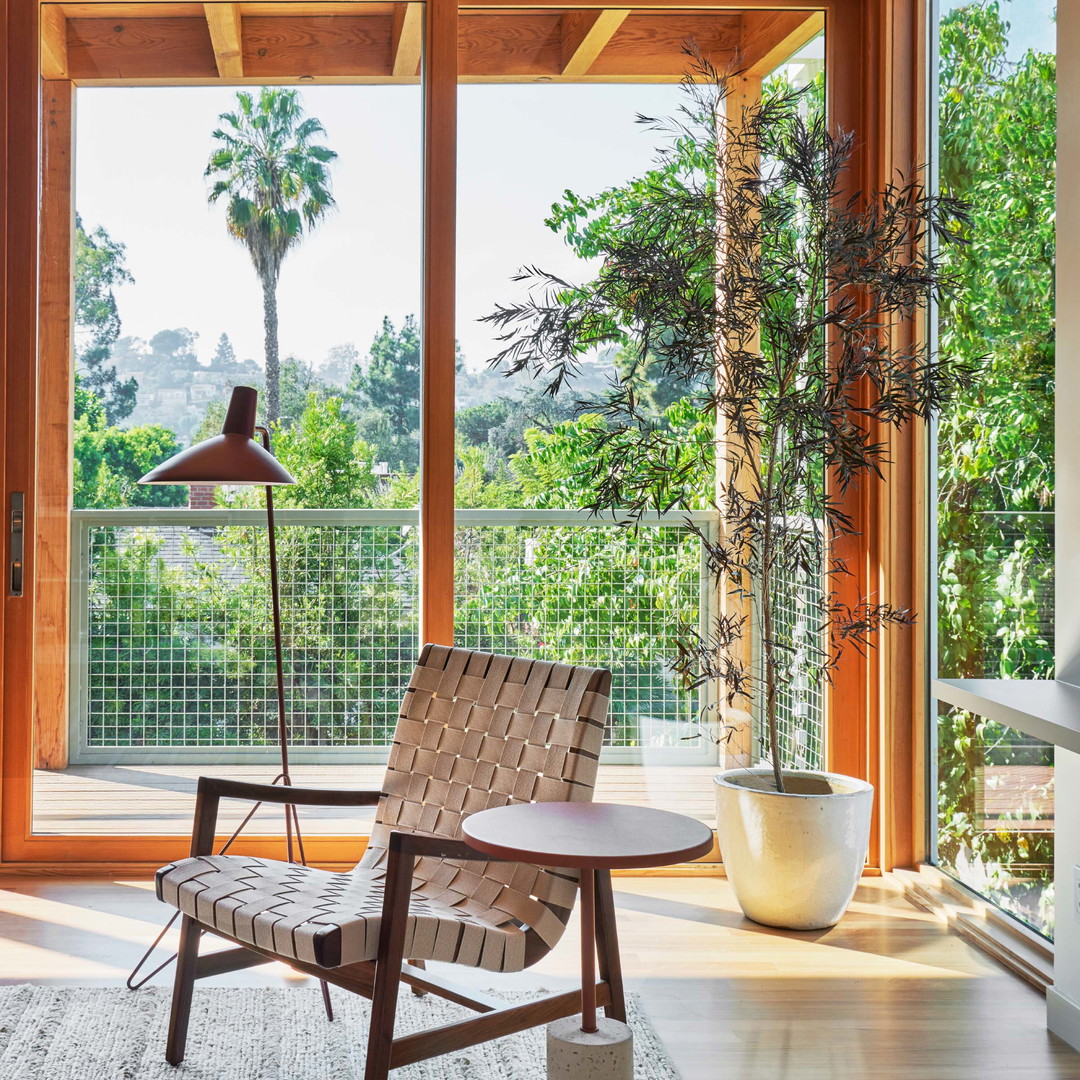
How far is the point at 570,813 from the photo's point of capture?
82.7 inches

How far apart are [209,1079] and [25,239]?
102 inches

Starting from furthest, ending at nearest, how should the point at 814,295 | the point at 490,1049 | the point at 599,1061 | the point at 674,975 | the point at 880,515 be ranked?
the point at 880,515, the point at 814,295, the point at 674,975, the point at 490,1049, the point at 599,1061

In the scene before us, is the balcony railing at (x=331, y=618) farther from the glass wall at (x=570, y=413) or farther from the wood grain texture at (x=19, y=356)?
the wood grain texture at (x=19, y=356)

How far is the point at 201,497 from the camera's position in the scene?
140 inches

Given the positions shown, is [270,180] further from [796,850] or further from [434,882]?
[796,850]

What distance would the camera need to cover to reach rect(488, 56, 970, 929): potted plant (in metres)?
3.02

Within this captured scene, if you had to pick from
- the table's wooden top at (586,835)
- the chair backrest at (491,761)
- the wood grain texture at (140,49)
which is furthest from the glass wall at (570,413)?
the table's wooden top at (586,835)

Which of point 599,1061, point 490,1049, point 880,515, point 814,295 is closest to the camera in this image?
point 599,1061

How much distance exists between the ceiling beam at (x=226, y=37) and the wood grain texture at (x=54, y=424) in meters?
0.48

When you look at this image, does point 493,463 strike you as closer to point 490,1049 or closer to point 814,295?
point 814,295

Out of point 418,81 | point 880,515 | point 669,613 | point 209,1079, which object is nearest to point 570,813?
point 209,1079

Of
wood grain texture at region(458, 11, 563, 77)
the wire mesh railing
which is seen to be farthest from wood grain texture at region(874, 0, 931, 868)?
wood grain texture at region(458, 11, 563, 77)

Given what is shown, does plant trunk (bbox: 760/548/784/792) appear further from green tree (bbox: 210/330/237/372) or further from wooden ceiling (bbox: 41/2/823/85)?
green tree (bbox: 210/330/237/372)

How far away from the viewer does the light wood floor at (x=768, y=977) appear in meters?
2.32
